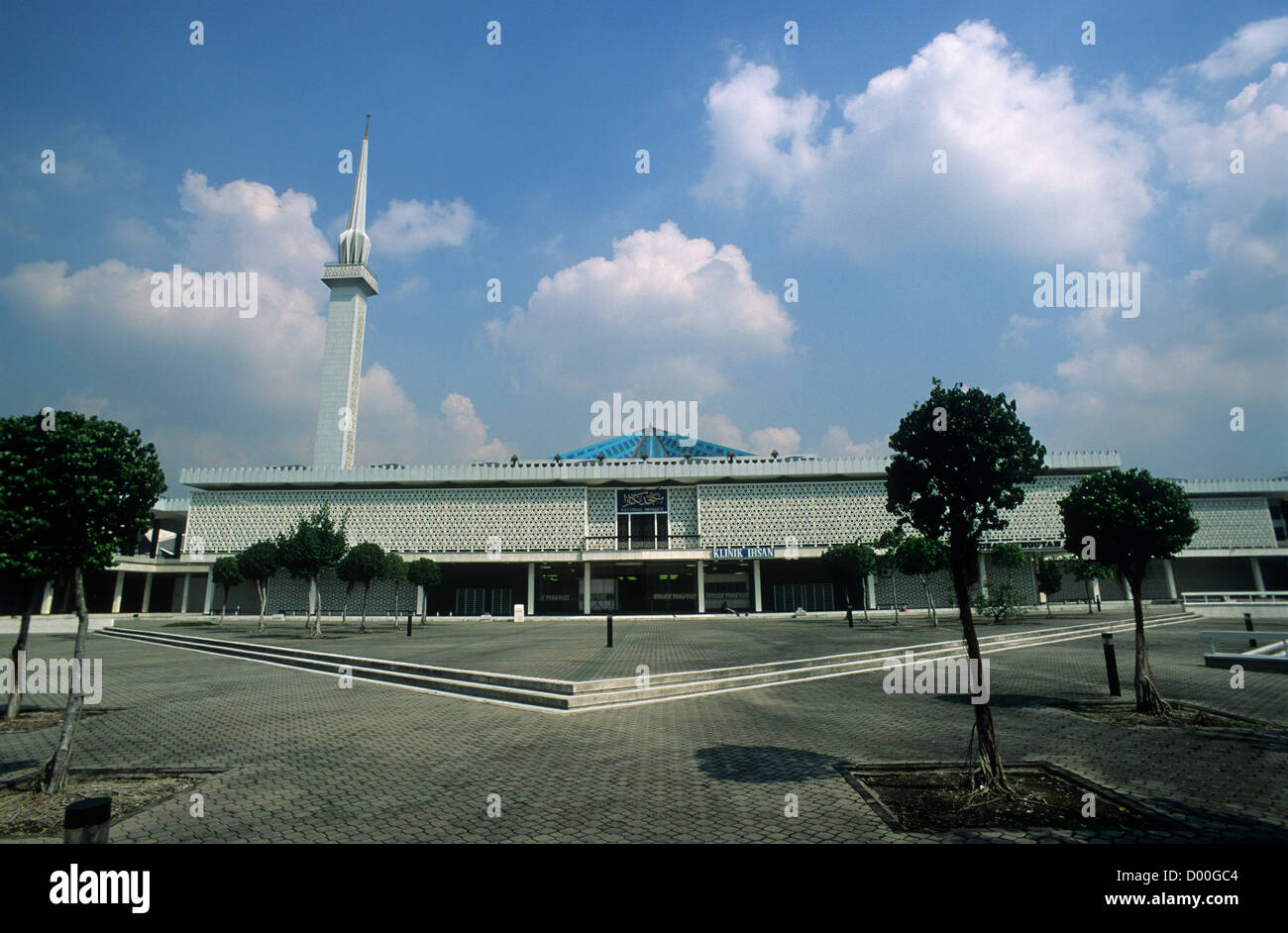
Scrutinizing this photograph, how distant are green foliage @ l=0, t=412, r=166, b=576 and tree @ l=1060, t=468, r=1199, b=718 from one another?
44.4ft

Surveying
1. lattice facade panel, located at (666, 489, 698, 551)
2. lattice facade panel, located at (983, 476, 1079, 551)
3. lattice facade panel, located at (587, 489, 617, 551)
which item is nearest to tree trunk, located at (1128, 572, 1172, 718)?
lattice facade panel, located at (666, 489, 698, 551)

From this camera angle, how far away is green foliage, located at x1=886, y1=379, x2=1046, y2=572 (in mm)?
6672

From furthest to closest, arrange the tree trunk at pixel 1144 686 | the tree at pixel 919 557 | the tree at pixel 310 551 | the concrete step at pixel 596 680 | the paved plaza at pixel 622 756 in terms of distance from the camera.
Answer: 1. the tree at pixel 919 557
2. the tree at pixel 310 551
3. the concrete step at pixel 596 680
4. the tree trunk at pixel 1144 686
5. the paved plaza at pixel 622 756

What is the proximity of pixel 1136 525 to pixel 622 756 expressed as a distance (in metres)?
8.57

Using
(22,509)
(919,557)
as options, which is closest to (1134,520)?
(22,509)

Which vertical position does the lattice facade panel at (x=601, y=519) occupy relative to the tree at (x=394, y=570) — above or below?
above

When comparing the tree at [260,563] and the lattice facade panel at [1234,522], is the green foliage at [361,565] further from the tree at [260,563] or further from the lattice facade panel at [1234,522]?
the lattice facade panel at [1234,522]

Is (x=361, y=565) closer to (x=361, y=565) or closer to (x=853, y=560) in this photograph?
(x=361, y=565)

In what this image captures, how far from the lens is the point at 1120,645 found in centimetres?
1938

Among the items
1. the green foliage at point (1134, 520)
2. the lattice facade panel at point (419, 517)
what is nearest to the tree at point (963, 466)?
the green foliage at point (1134, 520)

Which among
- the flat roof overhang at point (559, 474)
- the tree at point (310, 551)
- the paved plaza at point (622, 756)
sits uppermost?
the flat roof overhang at point (559, 474)

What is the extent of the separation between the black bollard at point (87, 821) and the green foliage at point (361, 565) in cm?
3054

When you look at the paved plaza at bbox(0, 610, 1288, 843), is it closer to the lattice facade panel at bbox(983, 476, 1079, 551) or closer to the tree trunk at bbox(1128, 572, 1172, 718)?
the tree trunk at bbox(1128, 572, 1172, 718)

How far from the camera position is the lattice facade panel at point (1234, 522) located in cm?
5062
